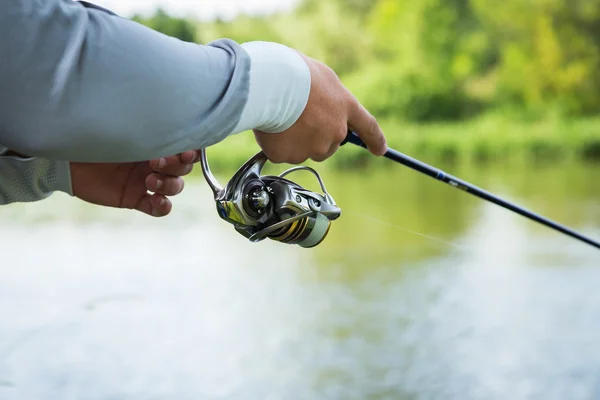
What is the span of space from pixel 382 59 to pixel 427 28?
0.73 metres

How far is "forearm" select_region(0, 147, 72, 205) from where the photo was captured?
1274 mm

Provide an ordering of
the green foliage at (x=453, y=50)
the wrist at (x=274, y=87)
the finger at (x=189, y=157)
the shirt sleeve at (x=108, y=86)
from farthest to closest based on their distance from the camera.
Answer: the green foliage at (x=453, y=50) < the finger at (x=189, y=157) < the wrist at (x=274, y=87) < the shirt sleeve at (x=108, y=86)

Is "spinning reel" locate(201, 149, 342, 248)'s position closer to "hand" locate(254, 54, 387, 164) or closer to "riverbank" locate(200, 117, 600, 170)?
"hand" locate(254, 54, 387, 164)

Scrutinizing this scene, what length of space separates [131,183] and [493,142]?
10.2 meters

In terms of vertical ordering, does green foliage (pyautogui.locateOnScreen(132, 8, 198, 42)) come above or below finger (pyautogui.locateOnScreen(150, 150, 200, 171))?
above

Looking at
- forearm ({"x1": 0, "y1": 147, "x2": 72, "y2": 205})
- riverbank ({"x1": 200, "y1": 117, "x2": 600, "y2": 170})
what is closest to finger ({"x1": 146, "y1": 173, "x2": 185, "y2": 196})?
forearm ({"x1": 0, "y1": 147, "x2": 72, "y2": 205})

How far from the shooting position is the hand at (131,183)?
1.35 meters

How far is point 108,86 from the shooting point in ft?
2.73

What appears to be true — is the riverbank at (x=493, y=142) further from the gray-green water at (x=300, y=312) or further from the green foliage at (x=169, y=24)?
the gray-green water at (x=300, y=312)

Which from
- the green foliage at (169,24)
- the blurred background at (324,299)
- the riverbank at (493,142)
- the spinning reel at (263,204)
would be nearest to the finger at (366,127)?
the spinning reel at (263,204)

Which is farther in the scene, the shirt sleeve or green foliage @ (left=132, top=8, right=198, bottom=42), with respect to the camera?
green foliage @ (left=132, top=8, right=198, bottom=42)

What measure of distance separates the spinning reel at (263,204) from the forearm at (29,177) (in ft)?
Answer: 0.82

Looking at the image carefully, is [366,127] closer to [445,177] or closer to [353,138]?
[353,138]

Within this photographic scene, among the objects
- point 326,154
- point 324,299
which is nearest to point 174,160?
point 326,154
